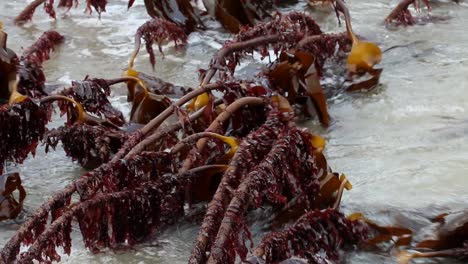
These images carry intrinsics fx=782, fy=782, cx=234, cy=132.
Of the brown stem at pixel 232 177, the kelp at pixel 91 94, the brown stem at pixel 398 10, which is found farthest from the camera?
the brown stem at pixel 398 10

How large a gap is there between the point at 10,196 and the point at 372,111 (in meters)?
1.39

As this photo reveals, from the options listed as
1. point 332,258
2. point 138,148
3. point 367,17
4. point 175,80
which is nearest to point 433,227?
point 332,258

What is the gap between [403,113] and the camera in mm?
2887

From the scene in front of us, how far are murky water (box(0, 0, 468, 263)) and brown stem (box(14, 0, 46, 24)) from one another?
52 millimetres

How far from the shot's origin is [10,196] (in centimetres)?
222

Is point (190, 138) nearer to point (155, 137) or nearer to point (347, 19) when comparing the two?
point (155, 137)

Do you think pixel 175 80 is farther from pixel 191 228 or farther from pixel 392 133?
pixel 191 228

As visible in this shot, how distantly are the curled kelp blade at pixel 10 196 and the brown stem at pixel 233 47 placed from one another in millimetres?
788

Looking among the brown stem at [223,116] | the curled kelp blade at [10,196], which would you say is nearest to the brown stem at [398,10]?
the brown stem at [223,116]

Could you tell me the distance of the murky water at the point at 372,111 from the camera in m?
2.16

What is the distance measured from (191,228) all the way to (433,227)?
25.5 inches

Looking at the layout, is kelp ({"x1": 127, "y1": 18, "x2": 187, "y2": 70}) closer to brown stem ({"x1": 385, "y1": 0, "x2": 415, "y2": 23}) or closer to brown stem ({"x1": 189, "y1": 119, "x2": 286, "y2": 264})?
brown stem ({"x1": 385, "y1": 0, "x2": 415, "y2": 23})

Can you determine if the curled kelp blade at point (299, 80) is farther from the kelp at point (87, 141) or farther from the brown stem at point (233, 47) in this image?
the kelp at point (87, 141)

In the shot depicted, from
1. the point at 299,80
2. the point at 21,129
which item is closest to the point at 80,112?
the point at 21,129
